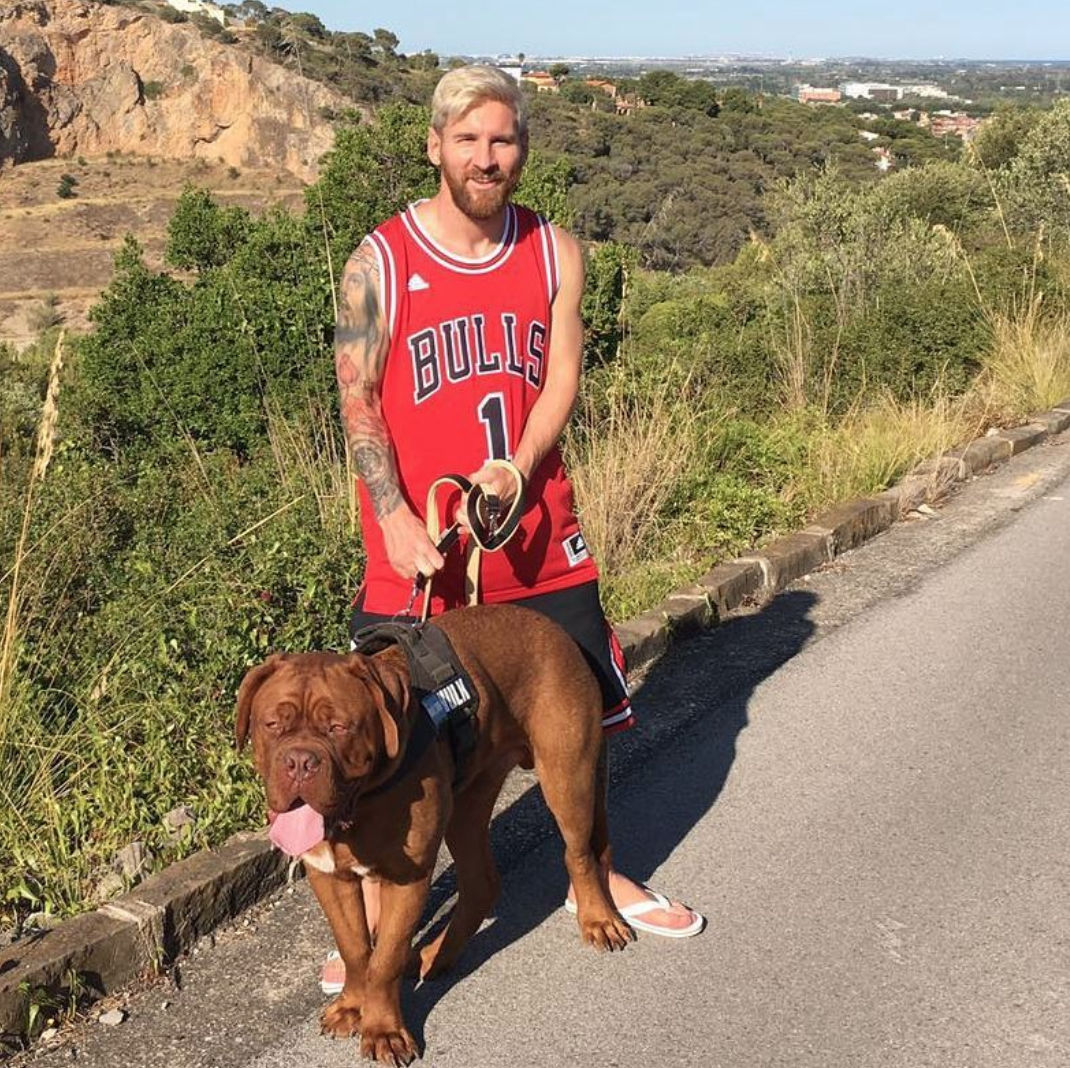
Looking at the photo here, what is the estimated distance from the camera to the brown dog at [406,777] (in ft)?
8.71

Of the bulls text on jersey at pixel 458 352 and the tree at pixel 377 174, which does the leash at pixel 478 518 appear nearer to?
the bulls text on jersey at pixel 458 352

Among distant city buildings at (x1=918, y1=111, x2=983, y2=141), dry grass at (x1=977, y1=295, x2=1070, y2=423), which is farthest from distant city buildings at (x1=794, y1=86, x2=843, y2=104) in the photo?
dry grass at (x1=977, y1=295, x2=1070, y2=423)

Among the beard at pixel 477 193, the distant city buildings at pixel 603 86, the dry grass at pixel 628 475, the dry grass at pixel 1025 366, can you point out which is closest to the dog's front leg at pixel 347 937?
the beard at pixel 477 193

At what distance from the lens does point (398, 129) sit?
13.8 metres

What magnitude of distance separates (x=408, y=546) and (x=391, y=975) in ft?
3.14

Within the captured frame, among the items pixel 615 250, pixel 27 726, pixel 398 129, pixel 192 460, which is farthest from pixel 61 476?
pixel 398 129

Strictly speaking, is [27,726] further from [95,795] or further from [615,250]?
[615,250]

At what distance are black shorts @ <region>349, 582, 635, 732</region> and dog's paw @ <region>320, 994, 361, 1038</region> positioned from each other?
889 mm

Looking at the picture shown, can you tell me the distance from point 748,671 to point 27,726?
2.89m

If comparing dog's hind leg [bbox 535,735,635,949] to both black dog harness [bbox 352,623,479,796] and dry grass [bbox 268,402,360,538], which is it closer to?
black dog harness [bbox 352,623,479,796]

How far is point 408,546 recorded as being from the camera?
11.0 feet

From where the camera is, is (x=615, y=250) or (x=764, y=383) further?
(x=615, y=250)

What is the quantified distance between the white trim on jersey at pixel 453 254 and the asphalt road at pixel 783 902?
1.76 m

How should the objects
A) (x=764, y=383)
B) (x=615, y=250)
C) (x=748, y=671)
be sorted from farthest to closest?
(x=615, y=250) < (x=764, y=383) < (x=748, y=671)
